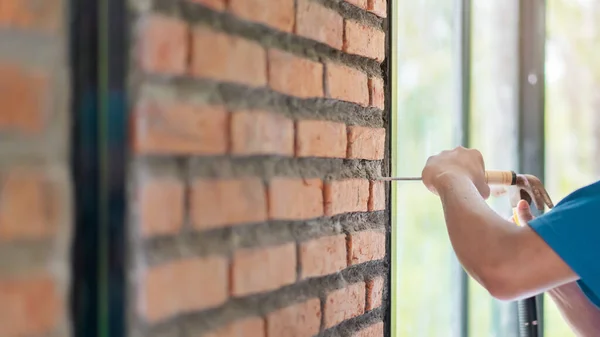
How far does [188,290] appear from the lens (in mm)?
719

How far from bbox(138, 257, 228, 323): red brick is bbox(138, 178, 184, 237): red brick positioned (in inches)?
1.8

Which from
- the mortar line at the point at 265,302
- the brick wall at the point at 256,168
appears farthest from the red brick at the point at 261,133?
the mortar line at the point at 265,302

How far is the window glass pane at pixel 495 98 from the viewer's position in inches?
86.7

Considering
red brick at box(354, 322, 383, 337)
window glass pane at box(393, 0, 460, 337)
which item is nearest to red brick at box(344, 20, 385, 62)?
window glass pane at box(393, 0, 460, 337)

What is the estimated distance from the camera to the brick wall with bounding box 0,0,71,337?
0.58m

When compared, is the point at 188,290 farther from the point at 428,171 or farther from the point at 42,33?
the point at 428,171

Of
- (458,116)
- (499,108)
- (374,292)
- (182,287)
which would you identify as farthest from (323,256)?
(499,108)

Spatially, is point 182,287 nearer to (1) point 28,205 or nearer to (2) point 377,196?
(1) point 28,205

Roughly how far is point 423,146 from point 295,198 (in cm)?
103

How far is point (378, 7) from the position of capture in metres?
1.28

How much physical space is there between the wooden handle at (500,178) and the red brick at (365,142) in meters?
0.24

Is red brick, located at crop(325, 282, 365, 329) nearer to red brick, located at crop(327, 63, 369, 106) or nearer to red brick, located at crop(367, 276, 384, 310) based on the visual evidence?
red brick, located at crop(367, 276, 384, 310)

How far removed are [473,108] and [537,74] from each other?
289mm

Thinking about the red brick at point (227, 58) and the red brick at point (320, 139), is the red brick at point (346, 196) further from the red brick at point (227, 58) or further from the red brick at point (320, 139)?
the red brick at point (227, 58)
